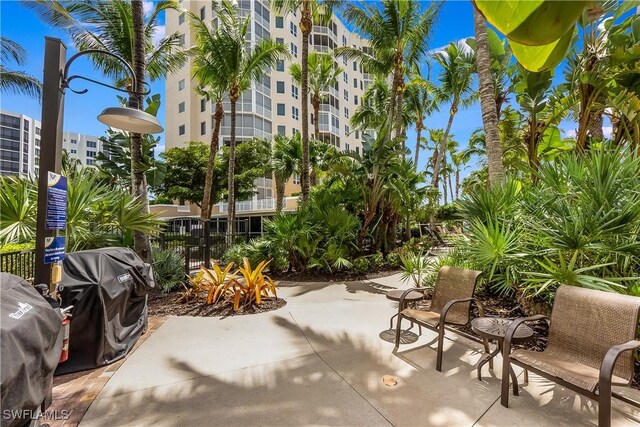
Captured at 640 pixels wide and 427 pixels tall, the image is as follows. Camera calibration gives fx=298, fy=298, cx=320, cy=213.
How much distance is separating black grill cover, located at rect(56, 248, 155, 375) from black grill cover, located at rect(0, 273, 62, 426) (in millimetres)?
1312

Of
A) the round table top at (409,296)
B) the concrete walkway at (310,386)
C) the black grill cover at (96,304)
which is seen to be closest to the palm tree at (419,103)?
the round table top at (409,296)

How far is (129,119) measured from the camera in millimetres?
3875

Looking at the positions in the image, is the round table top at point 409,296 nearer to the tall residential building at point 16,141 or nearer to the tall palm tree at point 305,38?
the tall palm tree at point 305,38

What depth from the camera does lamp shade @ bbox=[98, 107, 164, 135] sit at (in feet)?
12.0

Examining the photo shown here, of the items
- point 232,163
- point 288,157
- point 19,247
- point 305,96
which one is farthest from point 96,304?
point 288,157

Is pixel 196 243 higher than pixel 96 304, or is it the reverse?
pixel 196 243

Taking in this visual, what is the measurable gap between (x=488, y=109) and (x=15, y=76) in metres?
23.5

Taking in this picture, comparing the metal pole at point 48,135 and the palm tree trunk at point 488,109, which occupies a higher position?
the palm tree trunk at point 488,109

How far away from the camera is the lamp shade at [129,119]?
365cm

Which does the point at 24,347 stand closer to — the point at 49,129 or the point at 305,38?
the point at 49,129

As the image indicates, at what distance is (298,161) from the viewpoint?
705 inches

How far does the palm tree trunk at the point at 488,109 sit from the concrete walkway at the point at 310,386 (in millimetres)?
3652

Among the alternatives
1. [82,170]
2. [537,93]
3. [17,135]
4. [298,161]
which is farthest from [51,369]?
[17,135]

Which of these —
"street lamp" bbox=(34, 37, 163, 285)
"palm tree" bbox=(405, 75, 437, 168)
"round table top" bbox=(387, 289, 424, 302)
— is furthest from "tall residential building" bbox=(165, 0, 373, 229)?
"street lamp" bbox=(34, 37, 163, 285)
